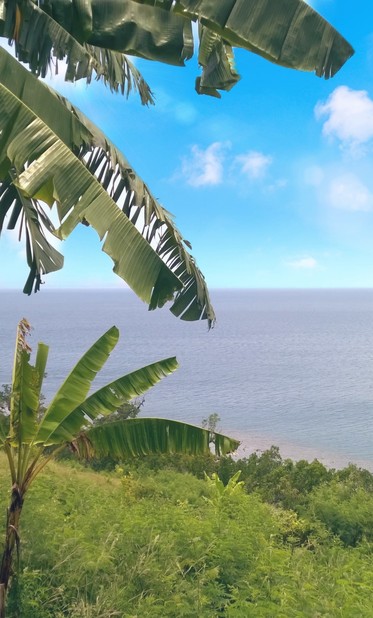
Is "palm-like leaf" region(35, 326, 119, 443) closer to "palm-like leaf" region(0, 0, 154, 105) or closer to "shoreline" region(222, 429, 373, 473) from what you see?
"palm-like leaf" region(0, 0, 154, 105)

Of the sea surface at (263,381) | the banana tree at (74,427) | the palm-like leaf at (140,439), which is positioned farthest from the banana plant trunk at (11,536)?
the sea surface at (263,381)

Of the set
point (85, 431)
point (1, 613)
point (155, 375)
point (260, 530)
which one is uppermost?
point (155, 375)

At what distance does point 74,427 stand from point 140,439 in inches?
27.4

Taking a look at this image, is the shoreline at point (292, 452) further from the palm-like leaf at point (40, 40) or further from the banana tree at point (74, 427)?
the palm-like leaf at point (40, 40)

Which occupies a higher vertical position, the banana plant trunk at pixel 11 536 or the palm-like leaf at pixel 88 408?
the palm-like leaf at pixel 88 408

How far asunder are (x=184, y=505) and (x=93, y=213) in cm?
573

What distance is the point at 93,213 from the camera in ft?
14.0

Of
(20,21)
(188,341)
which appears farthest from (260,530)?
(188,341)

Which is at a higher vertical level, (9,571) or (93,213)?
(93,213)

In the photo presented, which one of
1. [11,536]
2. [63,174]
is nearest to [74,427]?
[11,536]

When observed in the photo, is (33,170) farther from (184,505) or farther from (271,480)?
(271,480)

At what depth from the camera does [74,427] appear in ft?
19.4

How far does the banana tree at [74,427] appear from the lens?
18.7 feet

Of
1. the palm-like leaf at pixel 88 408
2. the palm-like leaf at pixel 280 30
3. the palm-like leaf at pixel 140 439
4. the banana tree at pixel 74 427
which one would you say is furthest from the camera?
the palm-like leaf at pixel 140 439
